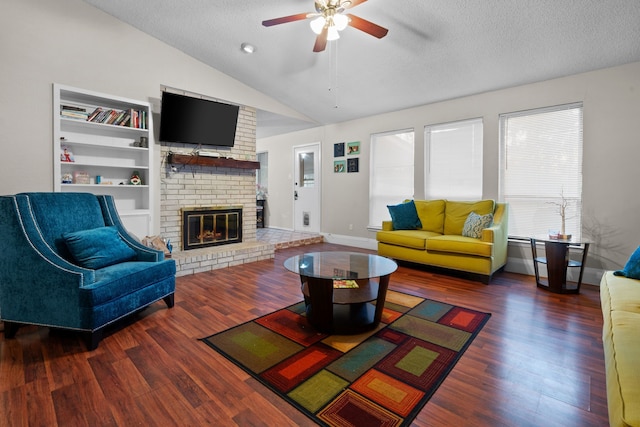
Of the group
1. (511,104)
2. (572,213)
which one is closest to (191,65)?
(511,104)

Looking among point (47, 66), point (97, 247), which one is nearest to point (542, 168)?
point (97, 247)

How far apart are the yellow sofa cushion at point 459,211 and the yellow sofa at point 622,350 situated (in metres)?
2.02

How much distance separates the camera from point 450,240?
387 centimetres

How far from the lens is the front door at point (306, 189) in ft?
22.0

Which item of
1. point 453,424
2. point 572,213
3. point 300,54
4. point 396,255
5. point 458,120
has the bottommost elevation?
point 453,424

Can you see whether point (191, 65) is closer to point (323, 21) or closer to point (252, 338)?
point (323, 21)

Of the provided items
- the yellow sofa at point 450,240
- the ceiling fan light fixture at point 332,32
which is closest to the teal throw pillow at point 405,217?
the yellow sofa at point 450,240

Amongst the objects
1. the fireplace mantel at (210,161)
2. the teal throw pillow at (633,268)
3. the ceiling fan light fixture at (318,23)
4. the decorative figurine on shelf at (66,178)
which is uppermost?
the ceiling fan light fixture at (318,23)

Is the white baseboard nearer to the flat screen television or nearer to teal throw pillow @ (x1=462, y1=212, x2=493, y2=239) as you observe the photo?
teal throw pillow @ (x1=462, y1=212, x2=493, y2=239)

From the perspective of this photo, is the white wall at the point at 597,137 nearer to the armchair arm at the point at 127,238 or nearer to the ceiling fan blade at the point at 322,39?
the ceiling fan blade at the point at 322,39

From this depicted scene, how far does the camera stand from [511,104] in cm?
413

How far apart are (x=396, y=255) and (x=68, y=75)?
450cm

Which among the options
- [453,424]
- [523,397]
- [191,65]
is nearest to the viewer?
[453,424]

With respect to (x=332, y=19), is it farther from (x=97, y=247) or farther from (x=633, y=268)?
(x=633, y=268)
